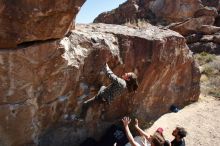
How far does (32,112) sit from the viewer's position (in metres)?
7.12

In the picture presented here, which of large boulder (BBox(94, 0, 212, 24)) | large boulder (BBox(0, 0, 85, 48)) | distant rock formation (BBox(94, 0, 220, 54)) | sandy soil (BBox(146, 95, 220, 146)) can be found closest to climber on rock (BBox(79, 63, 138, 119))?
large boulder (BBox(0, 0, 85, 48))

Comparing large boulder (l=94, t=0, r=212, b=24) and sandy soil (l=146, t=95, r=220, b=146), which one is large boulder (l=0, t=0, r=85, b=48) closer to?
sandy soil (l=146, t=95, r=220, b=146)

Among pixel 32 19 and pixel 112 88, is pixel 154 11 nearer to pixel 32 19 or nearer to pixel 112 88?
pixel 112 88

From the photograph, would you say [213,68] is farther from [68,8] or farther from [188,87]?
[68,8]

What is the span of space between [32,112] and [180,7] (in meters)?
17.7

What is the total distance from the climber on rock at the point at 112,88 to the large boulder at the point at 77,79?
156 millimetres

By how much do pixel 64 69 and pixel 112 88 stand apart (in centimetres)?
104

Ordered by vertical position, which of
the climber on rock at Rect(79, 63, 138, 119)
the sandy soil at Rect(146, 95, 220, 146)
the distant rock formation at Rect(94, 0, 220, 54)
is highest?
the distant rock formation at Rect(94, 0, 220, 54)

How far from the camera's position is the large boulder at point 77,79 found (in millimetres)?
6801

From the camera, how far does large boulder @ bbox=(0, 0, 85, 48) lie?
20.4ft

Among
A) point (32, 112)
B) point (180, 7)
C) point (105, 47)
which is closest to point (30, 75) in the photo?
point (32, 112)

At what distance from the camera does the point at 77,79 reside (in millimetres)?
7785

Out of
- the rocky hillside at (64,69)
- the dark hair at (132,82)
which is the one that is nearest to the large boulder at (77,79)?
the rocky hillside at (64,69)

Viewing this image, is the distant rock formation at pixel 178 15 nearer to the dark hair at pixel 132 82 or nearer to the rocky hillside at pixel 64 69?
the rocky hillside at pixel 64 69
